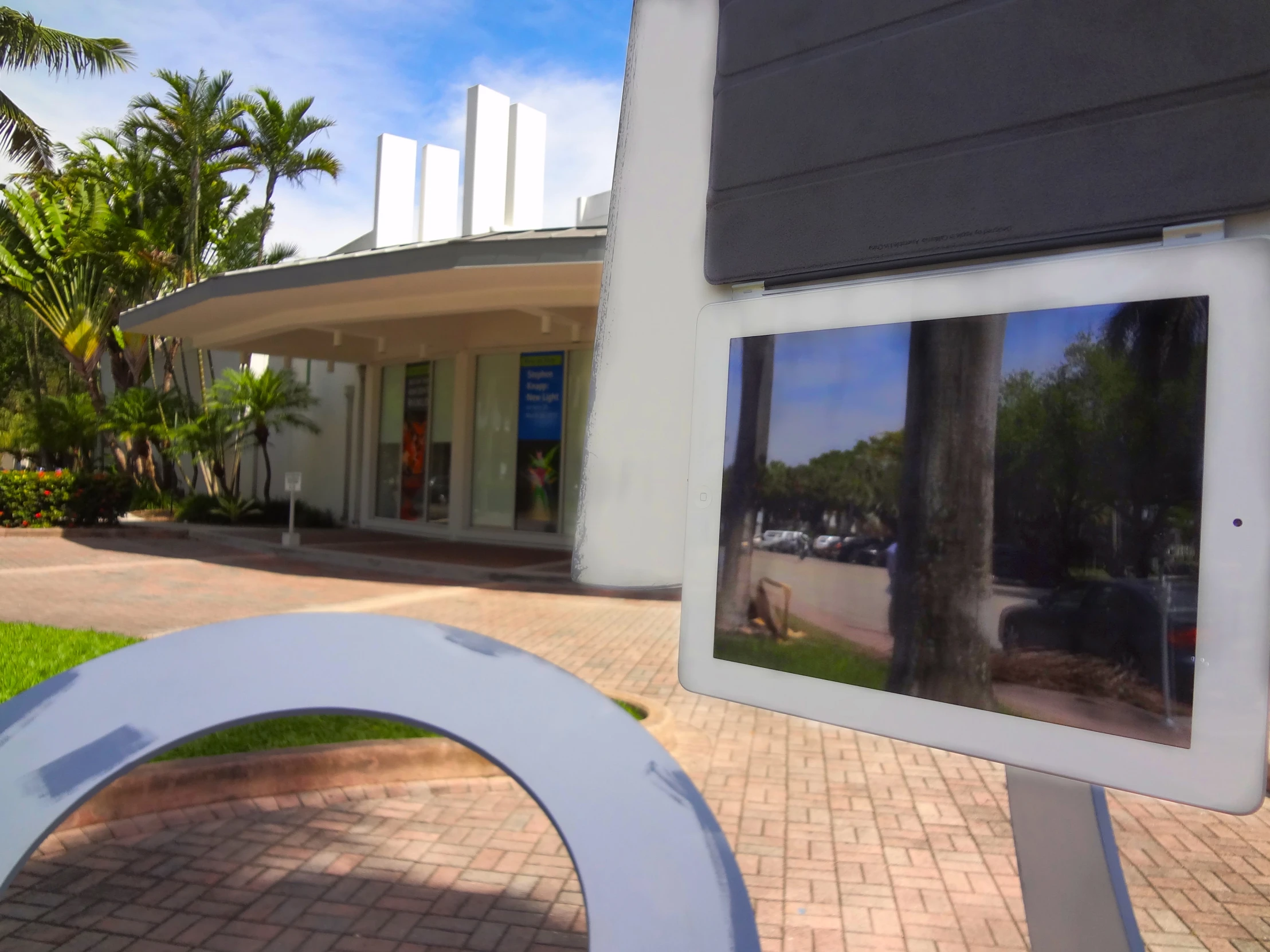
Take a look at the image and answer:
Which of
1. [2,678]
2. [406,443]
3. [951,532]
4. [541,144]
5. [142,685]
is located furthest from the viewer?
[406,443]

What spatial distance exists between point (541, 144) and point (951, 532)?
57.7 feet

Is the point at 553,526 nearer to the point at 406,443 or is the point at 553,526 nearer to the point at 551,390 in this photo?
the point at 551,390

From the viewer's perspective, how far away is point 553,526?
1617 cm

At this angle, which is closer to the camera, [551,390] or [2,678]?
[2,678]

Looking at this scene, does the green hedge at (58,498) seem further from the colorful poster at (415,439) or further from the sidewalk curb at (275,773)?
the sidewalk curb at (275,773)

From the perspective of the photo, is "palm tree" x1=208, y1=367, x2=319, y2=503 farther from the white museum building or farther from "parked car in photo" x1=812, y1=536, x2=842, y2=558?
"parked car in photo" x1=812, y1=536, x2=842, y2=558

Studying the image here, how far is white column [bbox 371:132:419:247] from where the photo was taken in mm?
19219

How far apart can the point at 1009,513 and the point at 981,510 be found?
0.03m

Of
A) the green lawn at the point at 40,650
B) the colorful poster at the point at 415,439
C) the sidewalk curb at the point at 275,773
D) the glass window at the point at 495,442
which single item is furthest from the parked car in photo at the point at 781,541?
→ the colorful poster at the point at 415,439

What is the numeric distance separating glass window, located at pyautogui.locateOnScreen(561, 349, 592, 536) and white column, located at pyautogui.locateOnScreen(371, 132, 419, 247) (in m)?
5.76

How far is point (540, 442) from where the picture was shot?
53.6 feet

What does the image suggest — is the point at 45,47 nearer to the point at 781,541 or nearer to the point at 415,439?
the point at 415,439

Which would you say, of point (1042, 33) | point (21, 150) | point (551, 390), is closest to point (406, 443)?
point (551, 390)

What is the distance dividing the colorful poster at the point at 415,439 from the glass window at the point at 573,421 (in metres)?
3.73
